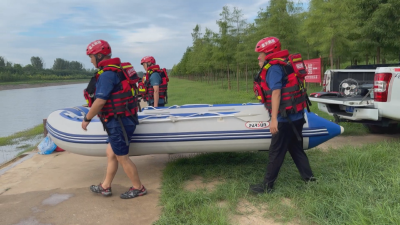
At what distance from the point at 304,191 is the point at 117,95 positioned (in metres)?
2.36

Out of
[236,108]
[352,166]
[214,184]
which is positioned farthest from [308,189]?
[236,108]

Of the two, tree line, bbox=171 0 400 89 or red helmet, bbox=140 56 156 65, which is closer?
red helmet, bbox=140 56 156 65

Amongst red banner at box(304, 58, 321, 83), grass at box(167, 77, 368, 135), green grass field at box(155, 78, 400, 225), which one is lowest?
green grass field at box(155, 78, 400, 225)

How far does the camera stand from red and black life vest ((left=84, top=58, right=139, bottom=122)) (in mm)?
3500

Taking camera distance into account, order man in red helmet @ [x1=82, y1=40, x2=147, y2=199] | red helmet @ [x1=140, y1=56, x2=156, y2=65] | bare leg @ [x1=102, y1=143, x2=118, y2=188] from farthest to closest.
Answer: red helmet @ [x1=140, y1=56, x2=156, y2=65] → bare leg @ [x1=102, y1=143, x2=118, y2=188] → man in red helmet @ [x1=82, y1=40, x2=147, y2=199]

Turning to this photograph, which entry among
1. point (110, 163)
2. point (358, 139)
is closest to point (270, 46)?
point (110, 163)

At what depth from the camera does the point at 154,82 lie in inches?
242

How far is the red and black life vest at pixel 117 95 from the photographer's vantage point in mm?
3500

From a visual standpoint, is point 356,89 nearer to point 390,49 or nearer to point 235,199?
point 235,199

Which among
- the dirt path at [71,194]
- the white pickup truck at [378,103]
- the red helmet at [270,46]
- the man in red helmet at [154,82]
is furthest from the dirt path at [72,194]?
the red helmet at [270,46]

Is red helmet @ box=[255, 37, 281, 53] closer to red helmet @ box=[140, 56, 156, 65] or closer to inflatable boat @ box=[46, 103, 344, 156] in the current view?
inflatable boat @ box=[46, 103, 344, 156]

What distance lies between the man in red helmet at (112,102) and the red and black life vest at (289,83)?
1.57 m

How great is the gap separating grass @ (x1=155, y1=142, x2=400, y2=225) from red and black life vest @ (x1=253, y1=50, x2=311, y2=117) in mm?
921

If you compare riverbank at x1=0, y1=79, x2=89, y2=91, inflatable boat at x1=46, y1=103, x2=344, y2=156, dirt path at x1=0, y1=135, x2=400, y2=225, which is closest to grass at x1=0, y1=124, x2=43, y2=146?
dirt path at x1=0, y1=135, x2=400, y2=225
